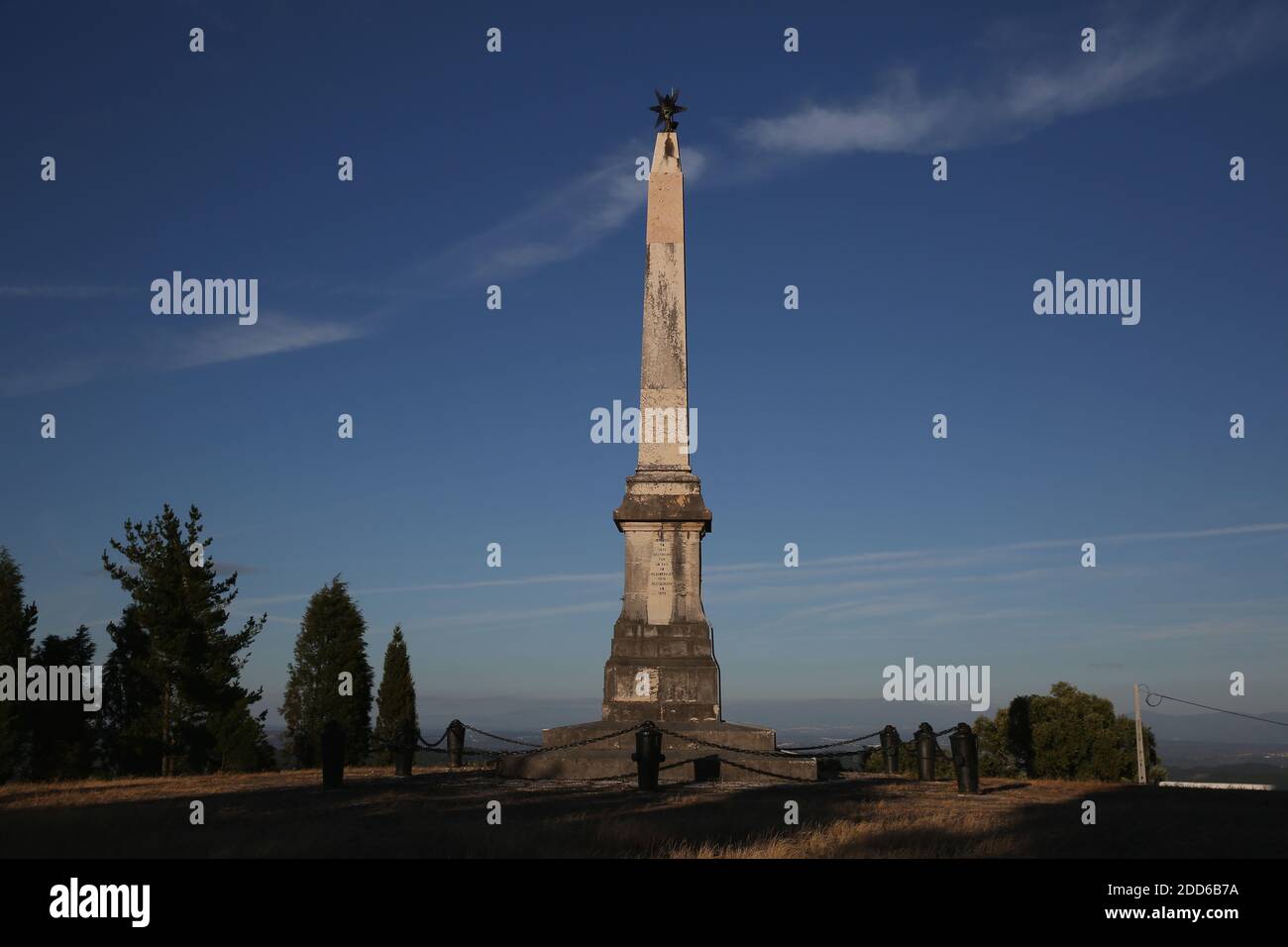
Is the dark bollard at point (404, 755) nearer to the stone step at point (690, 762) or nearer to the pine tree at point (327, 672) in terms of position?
the stone step at point (690, 762)

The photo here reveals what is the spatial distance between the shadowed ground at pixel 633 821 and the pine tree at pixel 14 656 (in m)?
12.7

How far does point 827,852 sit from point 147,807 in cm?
946

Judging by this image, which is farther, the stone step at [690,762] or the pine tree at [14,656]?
the pine tree at [14,656]

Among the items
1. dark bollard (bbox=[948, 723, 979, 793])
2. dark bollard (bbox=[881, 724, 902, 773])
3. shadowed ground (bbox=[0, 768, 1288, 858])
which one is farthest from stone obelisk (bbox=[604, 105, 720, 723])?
dark bollard (bbox=[881, 724, 902, 773])

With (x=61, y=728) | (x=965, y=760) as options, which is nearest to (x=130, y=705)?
(x=61, y=728)

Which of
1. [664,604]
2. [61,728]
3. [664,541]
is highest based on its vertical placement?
[664,541]

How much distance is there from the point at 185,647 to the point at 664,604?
19312 millimetres

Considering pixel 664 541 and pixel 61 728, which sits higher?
pixel 664 541

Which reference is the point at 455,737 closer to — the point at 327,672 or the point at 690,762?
the point at 690,762

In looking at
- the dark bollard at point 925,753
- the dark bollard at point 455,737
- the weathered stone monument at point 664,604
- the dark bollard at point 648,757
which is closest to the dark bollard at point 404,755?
the dark bollard at point 455,737

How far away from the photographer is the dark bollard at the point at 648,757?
48.9 ft

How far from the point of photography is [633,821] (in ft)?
36.2

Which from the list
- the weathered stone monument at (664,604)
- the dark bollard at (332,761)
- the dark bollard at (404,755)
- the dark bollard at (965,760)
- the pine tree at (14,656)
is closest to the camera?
the dark bollard at (965,760)
